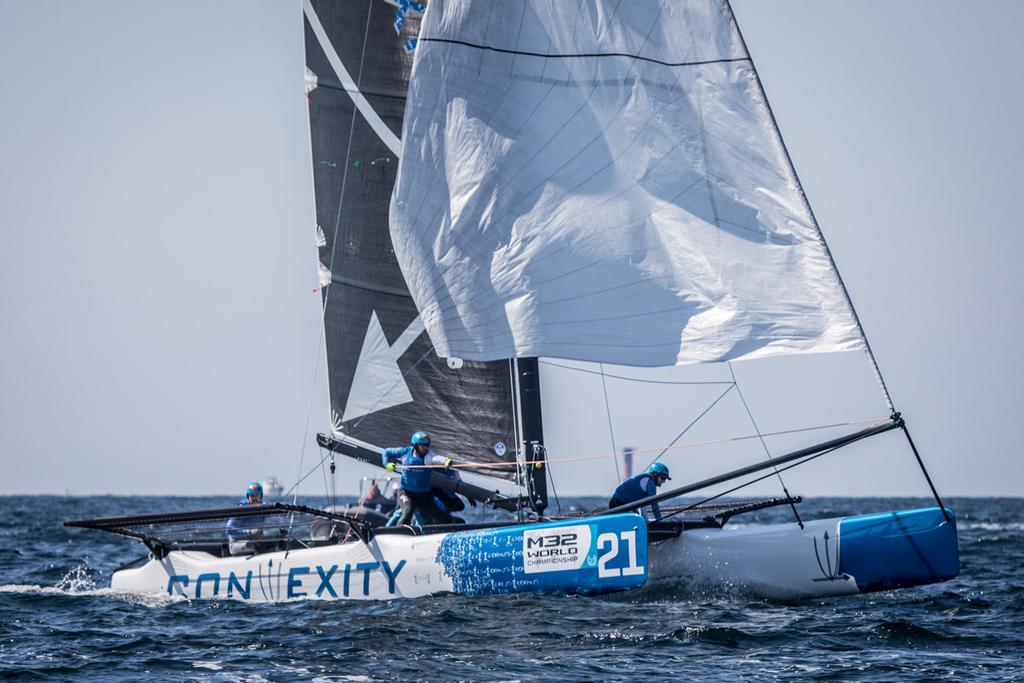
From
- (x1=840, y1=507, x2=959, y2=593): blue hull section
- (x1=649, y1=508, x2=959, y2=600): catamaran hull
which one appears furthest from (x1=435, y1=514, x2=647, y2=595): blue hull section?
(x1=840, y1=507, x2=959, y2=593): blue hull section

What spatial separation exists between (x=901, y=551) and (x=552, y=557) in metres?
3.36

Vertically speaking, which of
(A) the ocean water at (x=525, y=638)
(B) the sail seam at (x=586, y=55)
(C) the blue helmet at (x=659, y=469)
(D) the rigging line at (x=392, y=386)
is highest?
(B) the sail seam at (x=586, y=55)

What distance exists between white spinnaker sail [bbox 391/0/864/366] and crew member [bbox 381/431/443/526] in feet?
4.24

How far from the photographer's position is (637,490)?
13133 mm

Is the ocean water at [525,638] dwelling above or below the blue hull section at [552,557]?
below

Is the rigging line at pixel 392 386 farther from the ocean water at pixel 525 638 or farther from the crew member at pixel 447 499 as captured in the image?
the ocean water at pixel 525 638

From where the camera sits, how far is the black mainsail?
1562cm

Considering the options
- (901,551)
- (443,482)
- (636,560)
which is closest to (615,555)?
(636,560)

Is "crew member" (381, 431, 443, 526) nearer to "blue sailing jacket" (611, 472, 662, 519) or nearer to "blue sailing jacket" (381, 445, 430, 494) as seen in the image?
"blue sailing jacket" (381, 445, 430, 494)

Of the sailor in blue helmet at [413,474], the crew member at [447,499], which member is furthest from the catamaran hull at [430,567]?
the crew member at [447,499]

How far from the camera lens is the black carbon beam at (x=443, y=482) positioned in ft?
46.2

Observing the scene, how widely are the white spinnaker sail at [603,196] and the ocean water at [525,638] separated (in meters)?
2.51

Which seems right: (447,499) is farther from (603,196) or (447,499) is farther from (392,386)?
(603,196)

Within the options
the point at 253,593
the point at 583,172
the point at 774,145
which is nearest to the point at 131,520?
the point at 253,593
